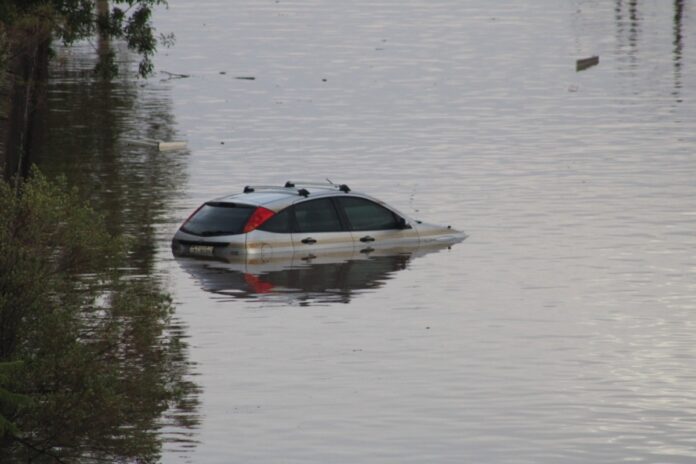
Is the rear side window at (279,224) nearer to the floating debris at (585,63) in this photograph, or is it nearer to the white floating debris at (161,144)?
the white floating debris at (161,144)

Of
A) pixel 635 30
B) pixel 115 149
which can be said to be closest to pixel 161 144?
pixel 115 149

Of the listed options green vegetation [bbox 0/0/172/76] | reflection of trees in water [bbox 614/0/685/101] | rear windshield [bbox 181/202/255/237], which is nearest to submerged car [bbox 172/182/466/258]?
rear windshield [bbox 181/202/255/237]

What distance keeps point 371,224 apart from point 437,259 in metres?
1.33

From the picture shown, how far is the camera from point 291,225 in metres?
31.3

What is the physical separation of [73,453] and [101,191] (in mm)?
24010

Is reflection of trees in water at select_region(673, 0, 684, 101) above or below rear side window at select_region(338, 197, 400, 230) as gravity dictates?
above

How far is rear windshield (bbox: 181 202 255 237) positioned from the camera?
30859 mm

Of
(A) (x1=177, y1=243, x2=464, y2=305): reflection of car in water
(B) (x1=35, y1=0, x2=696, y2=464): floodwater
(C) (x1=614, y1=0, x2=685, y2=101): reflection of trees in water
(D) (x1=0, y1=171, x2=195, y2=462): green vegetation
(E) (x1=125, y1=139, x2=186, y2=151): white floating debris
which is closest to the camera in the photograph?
(D) (x1=0, y1=171, x2=195, y2=462): green vegetation

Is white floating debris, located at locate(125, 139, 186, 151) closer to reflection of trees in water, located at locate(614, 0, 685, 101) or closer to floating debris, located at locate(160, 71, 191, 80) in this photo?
reflection of trees in water, located at locate(614, 0, 685, 101)

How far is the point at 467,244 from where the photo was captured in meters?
33.6

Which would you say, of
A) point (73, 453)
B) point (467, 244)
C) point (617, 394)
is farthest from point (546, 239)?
point (73, 453)

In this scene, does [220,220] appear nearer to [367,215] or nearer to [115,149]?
[367,215]

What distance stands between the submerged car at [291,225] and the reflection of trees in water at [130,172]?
1.15m

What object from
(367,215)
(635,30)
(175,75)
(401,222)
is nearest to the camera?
(367,215)
